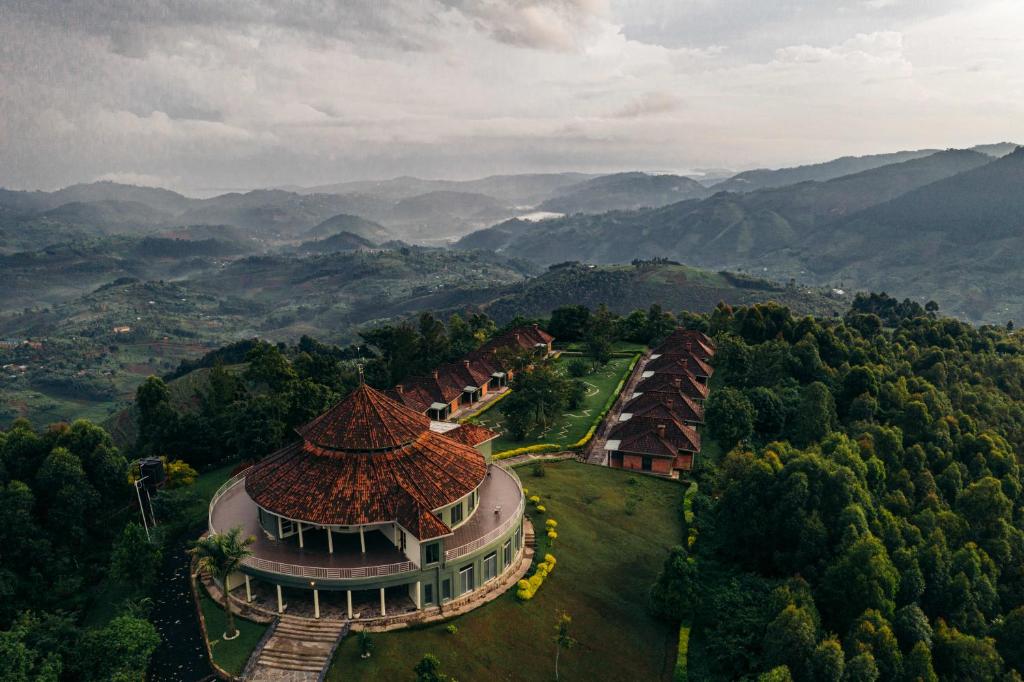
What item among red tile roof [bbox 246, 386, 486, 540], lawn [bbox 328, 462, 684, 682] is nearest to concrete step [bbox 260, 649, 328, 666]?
lawn [bbox 328, 462, 684, 682]

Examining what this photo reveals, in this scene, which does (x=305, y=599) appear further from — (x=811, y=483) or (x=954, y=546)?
(x=954, y=546)

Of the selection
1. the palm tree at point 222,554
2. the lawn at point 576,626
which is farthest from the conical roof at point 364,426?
the lawn at point 576,626

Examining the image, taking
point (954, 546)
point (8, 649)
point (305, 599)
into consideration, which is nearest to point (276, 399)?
point (305, 599)

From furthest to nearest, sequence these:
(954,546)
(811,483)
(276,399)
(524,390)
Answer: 1. (524,390)
2. (276,399)
3. (954,546)
4. (811,483)


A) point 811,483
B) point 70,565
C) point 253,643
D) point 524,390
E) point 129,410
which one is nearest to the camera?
point 253,643

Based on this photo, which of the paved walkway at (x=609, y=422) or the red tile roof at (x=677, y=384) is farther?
the red tile roof at (x=677, y=384)

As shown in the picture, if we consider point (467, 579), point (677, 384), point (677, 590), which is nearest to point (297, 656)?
point (467, 579)

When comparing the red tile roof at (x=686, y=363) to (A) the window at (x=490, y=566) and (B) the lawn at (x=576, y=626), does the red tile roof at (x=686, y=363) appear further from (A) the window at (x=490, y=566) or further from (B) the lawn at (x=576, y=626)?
(A) the window at (x=490, y=566)
